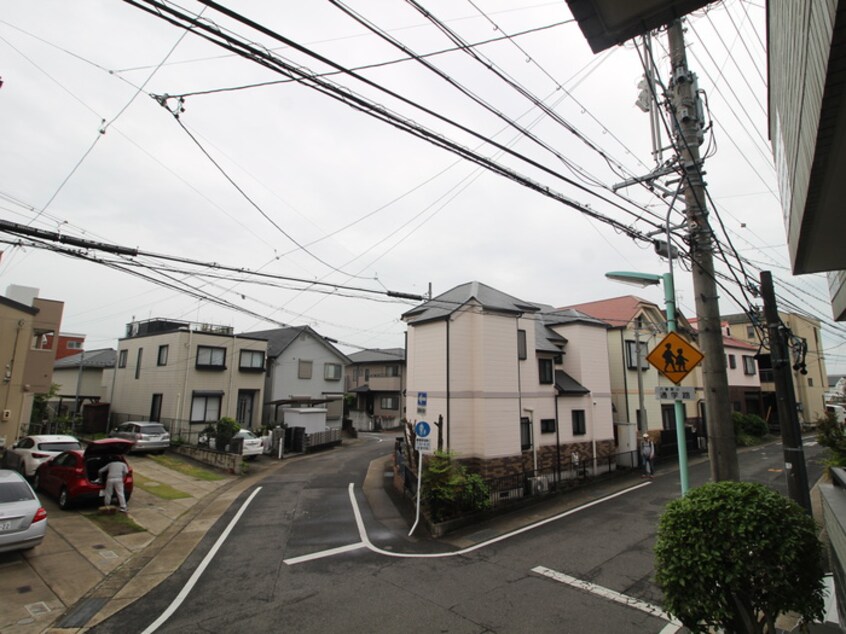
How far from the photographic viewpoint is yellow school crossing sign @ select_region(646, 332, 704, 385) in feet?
25.8

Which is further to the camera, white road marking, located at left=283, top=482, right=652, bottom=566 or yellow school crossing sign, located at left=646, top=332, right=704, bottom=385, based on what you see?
white road marking, located at left=283, top=482, right=652, bottom=566

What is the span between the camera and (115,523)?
1171 centimetres

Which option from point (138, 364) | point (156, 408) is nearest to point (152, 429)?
point (156, 408)

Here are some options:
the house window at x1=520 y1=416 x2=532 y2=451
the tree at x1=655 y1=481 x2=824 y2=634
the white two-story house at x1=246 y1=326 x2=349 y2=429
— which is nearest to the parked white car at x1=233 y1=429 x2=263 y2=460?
the white two-story house at x1=246 y1=326 x2=349 y2=429

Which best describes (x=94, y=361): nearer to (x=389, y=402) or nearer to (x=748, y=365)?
(x=389, y=402)

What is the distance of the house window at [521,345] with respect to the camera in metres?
19.8

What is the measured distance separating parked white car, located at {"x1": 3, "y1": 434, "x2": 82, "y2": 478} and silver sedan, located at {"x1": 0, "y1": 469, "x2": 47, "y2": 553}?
727 cm

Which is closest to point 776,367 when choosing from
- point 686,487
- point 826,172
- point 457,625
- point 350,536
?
point 686,487

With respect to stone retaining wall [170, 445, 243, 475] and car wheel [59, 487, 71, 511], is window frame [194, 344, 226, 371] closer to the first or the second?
stone retaining wall [170, 445, 243, 475]

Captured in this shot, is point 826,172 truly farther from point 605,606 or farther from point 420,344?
point 420,344

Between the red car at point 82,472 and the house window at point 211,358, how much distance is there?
46.5 ft

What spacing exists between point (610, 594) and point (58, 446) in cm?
1860

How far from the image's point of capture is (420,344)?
19625 mm

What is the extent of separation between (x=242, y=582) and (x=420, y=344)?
40.2 ft
